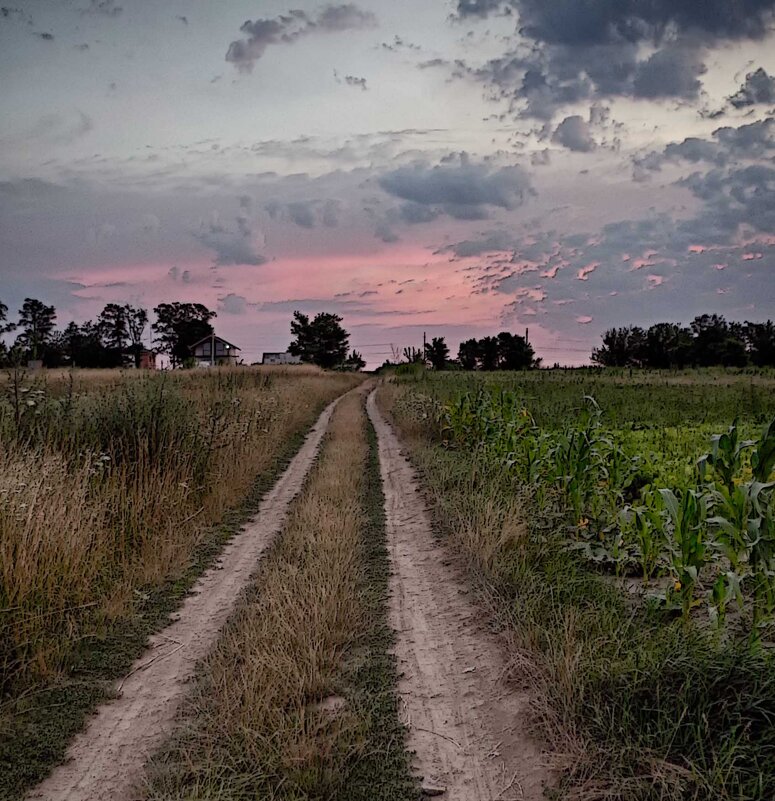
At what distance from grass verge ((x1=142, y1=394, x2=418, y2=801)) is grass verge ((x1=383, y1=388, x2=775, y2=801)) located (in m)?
0.95

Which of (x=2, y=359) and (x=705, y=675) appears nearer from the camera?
(x=705, y=675)

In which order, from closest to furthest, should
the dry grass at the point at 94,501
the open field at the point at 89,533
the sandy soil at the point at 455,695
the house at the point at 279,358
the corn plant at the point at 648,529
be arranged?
1. the sandy soil at the point at 455,695
2. the open field at the point at 89,533
3. the dry grass at the point at 94,501
4. the corn plant at the point at 648,529
5. the house at the point at 279,358

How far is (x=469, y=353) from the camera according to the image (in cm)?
9525

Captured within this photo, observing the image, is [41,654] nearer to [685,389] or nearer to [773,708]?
[773,708]

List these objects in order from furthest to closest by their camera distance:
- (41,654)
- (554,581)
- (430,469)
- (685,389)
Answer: (685,389) → (430,469) → (554,581) → (41,654)

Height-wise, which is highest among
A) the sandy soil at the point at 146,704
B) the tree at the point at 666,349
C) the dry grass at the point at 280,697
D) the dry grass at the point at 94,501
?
the tree at the point at 666,349

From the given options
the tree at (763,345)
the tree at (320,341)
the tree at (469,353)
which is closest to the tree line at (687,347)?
the tree at (763,345)

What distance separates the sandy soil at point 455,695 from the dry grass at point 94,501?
102 inches

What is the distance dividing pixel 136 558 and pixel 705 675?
5715 mm

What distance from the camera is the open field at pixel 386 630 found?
3824 mm

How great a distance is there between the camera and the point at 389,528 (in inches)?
376

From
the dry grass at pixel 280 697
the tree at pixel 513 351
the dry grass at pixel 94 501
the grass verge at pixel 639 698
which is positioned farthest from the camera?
the tree at pixel 513 351

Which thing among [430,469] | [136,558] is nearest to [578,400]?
[430,469]

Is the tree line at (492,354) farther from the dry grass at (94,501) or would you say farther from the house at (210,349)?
the dry grass at (94,501)
